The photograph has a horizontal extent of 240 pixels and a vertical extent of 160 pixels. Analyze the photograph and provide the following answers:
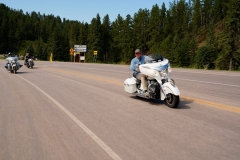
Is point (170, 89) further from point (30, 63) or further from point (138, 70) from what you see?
point (30, 63)

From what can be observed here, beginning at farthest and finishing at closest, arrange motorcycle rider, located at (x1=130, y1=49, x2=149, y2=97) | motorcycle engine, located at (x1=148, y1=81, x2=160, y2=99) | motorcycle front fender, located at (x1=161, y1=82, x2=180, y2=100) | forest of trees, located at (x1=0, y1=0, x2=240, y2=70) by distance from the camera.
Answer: forest of trees, located at (x1=0, y1=0, x2=240, y2=70) < motorcycle rider, located at (x1=130, y1=49, x2=149, y2=97) < motorcycle engine, located at (x1=148, y1=81, x2=160, y2=99) < motorcycle front fender, located at (x1=161, y1=82, x2=180, y2=100)

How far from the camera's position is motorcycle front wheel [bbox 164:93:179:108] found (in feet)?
23.7

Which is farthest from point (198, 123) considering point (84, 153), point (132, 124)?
point (84, 153)

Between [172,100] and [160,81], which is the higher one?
[160,81]

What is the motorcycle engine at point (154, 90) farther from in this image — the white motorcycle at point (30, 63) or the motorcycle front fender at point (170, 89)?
the white motorcycle at point (30, 63)

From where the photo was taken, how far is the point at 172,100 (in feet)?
24.3

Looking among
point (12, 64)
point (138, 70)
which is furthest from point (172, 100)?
point (12, 64)

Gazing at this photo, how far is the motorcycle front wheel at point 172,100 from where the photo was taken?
7.22 m

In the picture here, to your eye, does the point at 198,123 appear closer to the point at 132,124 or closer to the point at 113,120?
the point at 132,124

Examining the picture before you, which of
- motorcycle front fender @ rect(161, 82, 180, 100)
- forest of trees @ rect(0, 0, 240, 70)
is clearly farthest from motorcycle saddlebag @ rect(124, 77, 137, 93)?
forest of trees @ rect(0, 0, 240, 70)

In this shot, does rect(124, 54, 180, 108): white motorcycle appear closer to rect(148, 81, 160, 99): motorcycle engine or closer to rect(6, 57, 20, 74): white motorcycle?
rect(148, 81, 160, 99): motorcycle engine

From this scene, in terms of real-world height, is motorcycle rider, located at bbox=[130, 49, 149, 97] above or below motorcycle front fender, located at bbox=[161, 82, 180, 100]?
above

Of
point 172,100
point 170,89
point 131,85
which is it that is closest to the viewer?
point 170,89

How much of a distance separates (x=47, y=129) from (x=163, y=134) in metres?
2.68
